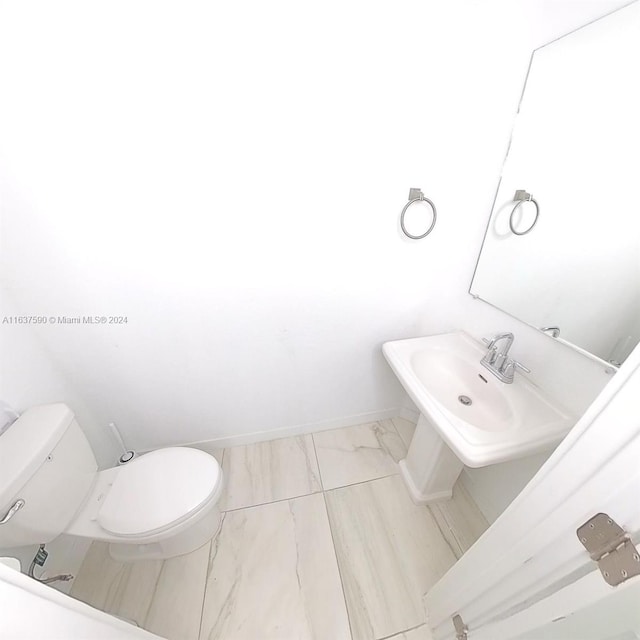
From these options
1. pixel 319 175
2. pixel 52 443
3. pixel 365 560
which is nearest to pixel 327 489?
pixel 365 560

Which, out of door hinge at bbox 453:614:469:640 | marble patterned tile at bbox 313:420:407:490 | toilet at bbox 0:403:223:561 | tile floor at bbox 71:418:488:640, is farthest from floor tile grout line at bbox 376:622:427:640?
toilet at bbox 0:403:223:561

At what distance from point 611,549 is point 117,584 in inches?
62.8

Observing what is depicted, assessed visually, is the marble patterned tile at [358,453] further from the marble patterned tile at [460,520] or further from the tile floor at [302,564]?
the marble patterned tile at [460,520]

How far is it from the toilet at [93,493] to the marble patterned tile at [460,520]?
1.04m

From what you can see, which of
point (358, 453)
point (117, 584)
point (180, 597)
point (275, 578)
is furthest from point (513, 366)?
point (117, 584)

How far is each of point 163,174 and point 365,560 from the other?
1665 mm

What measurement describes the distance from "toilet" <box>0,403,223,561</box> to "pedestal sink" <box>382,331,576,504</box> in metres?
0.92

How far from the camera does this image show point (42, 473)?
2.75 ft

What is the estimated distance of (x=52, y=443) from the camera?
0.87 metres

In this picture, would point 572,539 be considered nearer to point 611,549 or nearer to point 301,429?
point 611,549

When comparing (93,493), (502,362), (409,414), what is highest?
(502,362)

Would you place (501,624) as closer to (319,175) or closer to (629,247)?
(629,247)

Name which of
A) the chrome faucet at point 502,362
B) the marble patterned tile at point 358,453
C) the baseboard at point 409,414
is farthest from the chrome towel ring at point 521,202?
the marble patterned tile at point 358,453

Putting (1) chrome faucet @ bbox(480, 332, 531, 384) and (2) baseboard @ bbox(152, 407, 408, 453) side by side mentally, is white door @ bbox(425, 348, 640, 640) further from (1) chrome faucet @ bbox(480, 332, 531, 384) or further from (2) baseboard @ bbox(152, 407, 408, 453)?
(2) baseboard @ bbox(152, 407, 408, 453)
